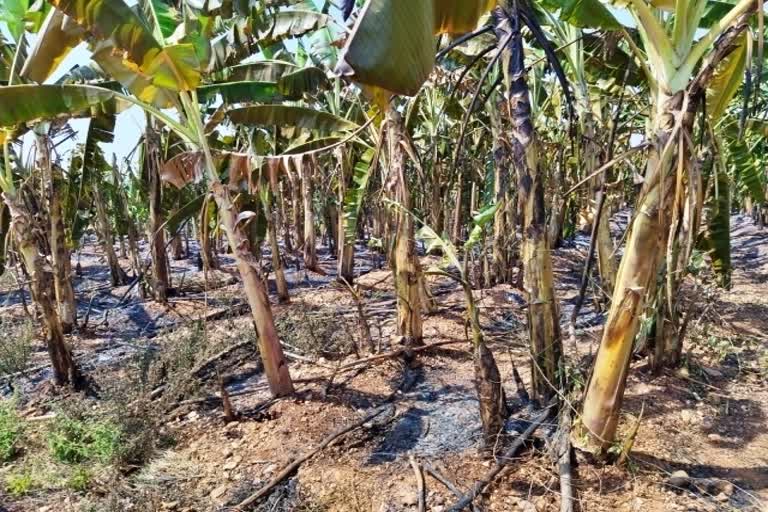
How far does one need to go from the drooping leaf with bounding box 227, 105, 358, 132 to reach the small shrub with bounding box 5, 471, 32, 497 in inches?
149

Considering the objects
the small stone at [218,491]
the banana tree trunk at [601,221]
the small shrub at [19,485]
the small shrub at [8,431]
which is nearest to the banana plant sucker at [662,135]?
the small stone at [218,491]

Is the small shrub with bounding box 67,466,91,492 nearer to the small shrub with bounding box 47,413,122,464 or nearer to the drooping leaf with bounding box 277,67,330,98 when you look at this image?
the small shrub with bounding box 47,413,122,464

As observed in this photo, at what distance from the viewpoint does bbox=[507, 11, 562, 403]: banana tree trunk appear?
3695mm

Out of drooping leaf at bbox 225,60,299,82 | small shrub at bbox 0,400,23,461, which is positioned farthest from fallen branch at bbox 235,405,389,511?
drooping leaf at bbox 225,60,299,82

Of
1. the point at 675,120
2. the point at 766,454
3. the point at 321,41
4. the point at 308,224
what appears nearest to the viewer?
the point at 675,120

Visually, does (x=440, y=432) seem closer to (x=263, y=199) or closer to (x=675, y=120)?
(x=675, y=120)

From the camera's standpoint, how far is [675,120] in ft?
9.56

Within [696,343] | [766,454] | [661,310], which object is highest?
[661,310]

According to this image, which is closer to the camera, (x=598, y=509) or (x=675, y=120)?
(x=675, y=120)

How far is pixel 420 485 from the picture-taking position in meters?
3.48

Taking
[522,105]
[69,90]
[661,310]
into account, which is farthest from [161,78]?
[661,310]

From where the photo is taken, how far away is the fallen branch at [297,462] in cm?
365

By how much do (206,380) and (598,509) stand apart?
4374mm

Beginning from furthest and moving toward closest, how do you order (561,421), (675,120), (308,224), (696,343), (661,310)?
(308,224), (696,343), (661,310), (561,421), (675,120)
